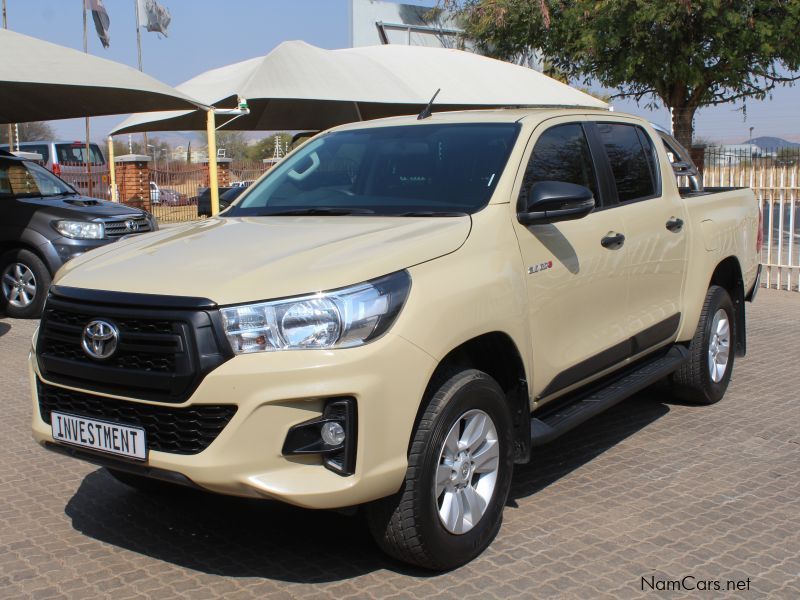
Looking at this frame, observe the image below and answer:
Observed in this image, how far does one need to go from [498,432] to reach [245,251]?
4.21 feet

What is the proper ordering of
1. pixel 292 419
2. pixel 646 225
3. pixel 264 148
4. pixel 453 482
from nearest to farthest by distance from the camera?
pixel 292 419, pixel 453 482, pixel 646 225, pixel 264 148

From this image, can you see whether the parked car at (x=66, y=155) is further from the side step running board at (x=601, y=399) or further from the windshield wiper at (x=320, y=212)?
the side step running board at (x=601, y=399)

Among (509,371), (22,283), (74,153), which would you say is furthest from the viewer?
(74,153)

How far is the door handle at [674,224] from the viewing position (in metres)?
5.38

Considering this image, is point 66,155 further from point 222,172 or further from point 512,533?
point 512,533

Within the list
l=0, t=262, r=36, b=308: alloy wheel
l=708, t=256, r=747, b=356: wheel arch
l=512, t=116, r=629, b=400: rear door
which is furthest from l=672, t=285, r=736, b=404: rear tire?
l=0, t=262, r=36, b=308: alloy wheel

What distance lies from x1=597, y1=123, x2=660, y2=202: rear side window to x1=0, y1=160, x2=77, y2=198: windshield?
7.69 meters

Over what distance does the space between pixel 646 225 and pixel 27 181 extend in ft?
26.7

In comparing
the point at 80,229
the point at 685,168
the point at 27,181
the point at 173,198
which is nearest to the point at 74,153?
the point at 173,198

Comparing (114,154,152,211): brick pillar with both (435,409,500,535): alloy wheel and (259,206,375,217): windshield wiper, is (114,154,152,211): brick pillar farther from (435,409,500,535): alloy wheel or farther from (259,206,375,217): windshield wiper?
(435,409,500,535): alloy wheel

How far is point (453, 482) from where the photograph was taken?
11.5ft

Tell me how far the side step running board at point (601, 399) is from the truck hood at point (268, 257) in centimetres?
102

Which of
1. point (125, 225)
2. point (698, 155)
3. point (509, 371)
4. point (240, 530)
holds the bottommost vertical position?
point (240, 530)

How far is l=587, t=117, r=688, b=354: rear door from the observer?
496cm
